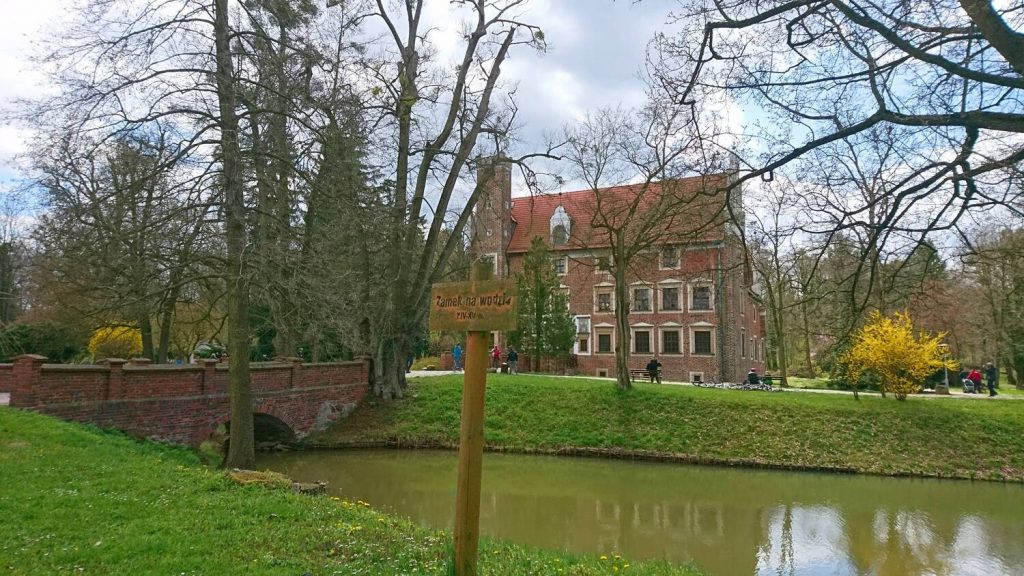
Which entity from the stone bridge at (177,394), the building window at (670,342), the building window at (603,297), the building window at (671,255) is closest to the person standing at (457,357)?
the building window at (603,297)

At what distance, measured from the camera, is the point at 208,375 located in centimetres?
1520

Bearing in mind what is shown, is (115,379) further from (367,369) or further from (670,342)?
(670,342)

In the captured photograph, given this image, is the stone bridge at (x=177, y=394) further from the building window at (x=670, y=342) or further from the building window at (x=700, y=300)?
the building window at (x=700, y=300)

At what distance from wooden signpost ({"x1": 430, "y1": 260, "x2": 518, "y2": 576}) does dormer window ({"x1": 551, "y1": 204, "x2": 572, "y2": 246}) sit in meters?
31.8

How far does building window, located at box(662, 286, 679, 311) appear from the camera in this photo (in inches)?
1318

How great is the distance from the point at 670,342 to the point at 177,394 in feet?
82.7

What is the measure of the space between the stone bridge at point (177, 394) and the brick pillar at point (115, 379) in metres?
0.02

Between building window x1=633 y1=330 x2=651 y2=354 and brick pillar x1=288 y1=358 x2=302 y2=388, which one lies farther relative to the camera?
building window x1=633 y1=330 x2=651 y2=354

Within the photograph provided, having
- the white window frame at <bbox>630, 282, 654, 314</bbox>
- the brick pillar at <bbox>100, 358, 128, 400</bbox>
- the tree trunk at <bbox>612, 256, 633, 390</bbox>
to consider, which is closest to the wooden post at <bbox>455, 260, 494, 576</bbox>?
the brick pillar at <bbox>100, 358, 128, 400</bbox>

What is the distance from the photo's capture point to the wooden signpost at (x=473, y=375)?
13.5 feet

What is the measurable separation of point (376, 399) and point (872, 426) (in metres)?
15.7

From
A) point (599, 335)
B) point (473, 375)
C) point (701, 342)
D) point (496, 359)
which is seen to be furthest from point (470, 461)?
point (599, 335)

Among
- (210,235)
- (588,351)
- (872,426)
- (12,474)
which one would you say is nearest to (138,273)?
(210,235)

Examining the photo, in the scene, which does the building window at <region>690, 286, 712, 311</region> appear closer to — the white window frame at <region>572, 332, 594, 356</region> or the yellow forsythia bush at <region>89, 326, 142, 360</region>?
the white window frame at <region>572, 332, 594, 356</region>
